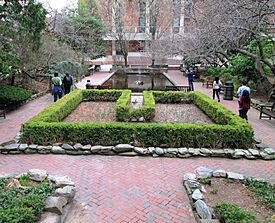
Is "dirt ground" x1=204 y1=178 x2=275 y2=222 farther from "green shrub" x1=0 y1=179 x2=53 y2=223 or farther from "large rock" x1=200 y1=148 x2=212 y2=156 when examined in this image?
"green shrub" x1=0 y1=179 x2=53 y2=223

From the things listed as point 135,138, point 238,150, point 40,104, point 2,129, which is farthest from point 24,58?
point 238,150

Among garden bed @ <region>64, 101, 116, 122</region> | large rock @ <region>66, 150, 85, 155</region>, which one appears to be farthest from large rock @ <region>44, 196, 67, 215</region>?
garden bed @ <region>64, 101, 116, 122</region>

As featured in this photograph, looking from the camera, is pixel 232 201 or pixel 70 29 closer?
pixel 232 201

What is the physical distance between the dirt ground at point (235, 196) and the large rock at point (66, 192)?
2.49m

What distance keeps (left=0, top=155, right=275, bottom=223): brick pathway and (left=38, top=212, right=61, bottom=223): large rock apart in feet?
1.97

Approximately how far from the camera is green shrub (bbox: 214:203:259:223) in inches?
155

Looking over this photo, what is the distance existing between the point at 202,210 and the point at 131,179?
1.94m

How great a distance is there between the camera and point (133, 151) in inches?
297

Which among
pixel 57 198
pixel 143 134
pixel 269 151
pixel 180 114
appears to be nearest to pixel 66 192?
pixel 57 198

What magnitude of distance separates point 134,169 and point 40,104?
29.6 ft

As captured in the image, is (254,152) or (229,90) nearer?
(254,152)

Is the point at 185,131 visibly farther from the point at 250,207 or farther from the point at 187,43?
the point at 187,43

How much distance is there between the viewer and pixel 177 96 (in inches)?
559

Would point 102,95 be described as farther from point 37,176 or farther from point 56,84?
point 37,176
